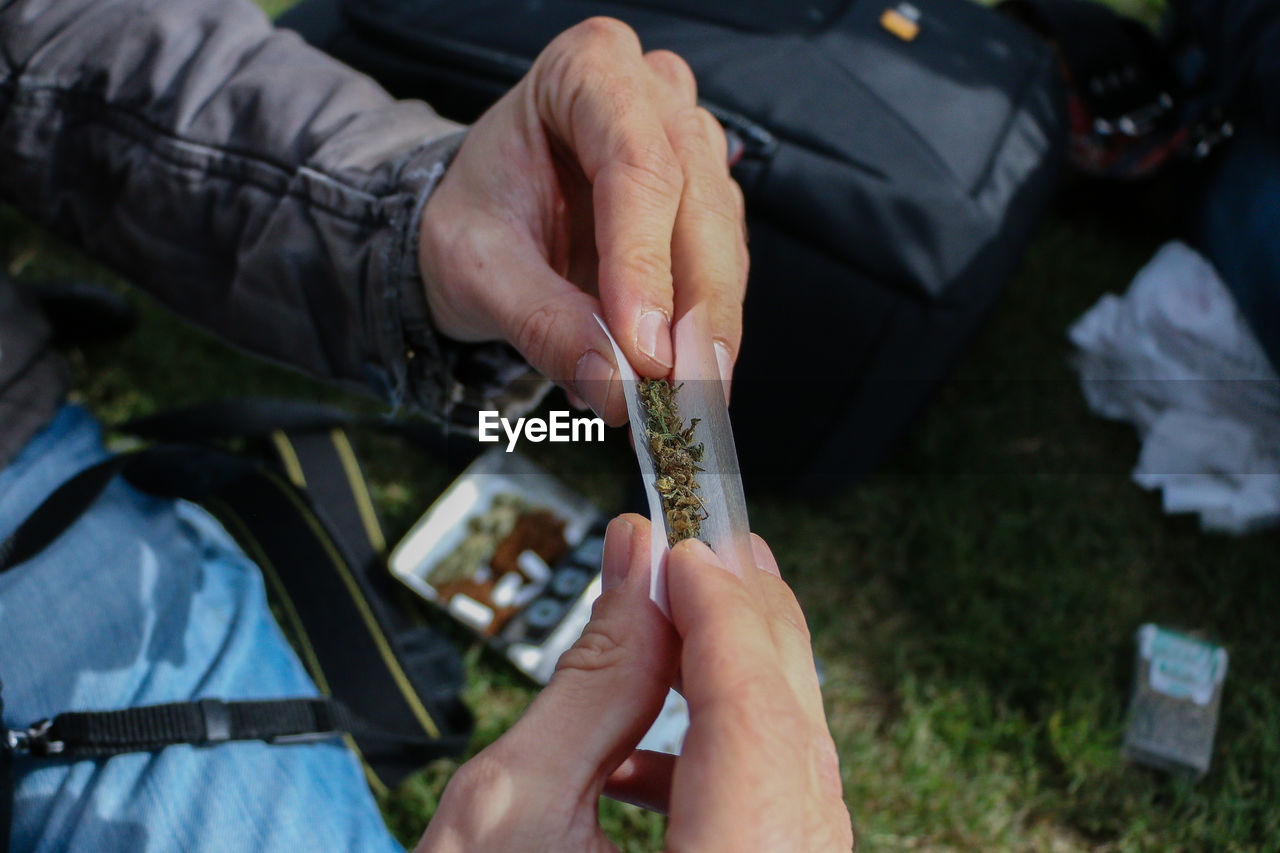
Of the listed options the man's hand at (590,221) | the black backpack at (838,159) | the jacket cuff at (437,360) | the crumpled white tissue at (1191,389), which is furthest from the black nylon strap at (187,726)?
the crumpled white tissue at (1191,389)

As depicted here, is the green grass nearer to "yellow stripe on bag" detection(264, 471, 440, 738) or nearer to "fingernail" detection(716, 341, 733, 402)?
"yellow stripe on bag" detection(264, 471, 440, 738)

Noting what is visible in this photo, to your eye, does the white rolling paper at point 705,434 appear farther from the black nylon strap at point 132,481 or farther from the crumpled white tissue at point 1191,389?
the crumpled white tissue at point 1191,389

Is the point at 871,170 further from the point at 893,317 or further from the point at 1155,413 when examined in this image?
the point at 1155,413

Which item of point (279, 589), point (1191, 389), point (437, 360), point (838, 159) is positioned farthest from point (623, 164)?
point (1191, 389)

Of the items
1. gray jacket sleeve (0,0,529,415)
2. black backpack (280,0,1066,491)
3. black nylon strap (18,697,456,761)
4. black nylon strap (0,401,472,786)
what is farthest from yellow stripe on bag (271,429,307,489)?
black backpack (280,0,1066,491)

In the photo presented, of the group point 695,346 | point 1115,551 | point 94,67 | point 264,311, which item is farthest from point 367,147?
point 1115,551
